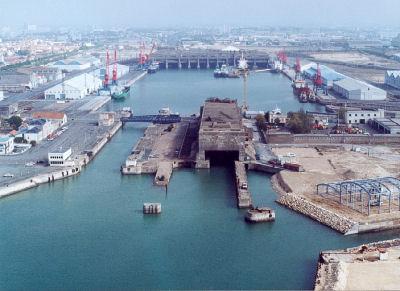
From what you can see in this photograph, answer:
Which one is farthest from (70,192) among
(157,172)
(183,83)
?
(183,83)

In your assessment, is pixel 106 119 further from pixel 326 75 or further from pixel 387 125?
pixel 326 75

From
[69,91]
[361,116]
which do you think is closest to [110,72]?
[69,91]

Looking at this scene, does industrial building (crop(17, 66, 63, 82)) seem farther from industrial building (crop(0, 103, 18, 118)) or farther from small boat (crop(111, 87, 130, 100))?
industrial building (crop(0, 103, 18, 118))

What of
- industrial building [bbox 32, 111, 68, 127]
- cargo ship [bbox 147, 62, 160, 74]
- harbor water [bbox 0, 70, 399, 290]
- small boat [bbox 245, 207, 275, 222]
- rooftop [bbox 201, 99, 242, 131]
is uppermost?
rooftop [bbox 201, 99, 242, 131]

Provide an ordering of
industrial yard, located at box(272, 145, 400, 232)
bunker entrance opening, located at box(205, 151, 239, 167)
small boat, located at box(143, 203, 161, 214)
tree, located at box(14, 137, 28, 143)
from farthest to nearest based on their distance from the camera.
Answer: tree, located at box(14, 137, 28, 143) < bunker entrance opening, located at box(205, 151, 239, 167) < small boat, located at box(143, 203, 161, 214) < industrial yard, located at box(272, 145, 400, 232)

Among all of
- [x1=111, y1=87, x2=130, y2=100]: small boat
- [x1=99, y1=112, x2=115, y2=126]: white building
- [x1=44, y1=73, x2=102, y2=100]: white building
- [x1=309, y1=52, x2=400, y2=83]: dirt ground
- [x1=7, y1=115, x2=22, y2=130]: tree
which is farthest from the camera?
[x1=309, y1=52, x2=400, y2=83]: dirt ground

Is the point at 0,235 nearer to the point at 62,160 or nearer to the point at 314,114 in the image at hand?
the point at 62,160

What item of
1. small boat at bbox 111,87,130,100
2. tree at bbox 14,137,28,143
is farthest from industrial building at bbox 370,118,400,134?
small boat at bbox 111,87,130,100
